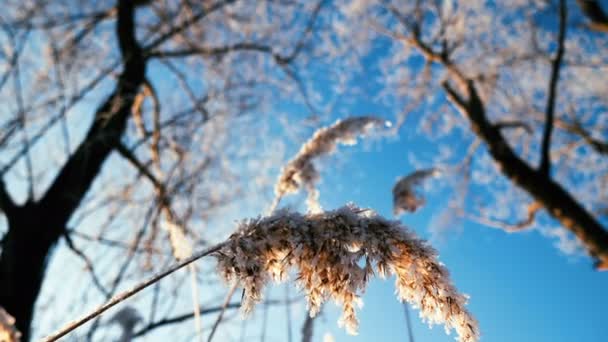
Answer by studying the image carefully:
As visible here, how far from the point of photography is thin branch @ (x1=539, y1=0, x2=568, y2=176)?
3594 millimetres

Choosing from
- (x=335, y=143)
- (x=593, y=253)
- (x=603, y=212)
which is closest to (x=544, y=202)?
(x=593, y=253)

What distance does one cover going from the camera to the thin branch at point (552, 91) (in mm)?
3594

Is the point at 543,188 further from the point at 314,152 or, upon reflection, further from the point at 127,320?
the point at 127,320

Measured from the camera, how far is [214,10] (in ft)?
16.5

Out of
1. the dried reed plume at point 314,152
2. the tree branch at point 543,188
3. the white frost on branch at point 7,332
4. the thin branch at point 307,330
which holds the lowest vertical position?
the white frost on branch at point 7,332

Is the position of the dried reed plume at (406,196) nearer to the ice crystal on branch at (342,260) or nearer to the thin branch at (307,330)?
the thin branch at (307,330)

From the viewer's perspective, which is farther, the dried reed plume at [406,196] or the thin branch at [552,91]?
the thin branch at [552,91]

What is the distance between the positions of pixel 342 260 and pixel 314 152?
1.63 m

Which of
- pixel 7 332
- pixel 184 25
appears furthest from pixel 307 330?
pixel 184 25

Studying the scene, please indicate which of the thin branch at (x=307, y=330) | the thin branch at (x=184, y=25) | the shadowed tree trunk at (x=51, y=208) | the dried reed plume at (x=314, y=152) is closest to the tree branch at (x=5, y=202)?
the shadowed tree trunk at (x=51, y=208)

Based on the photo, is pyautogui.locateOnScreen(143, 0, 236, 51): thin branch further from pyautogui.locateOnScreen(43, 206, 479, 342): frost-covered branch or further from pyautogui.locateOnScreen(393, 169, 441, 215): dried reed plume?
pyautogui.locateOnScreen(43, 206, 479, 342): frost-covered branch

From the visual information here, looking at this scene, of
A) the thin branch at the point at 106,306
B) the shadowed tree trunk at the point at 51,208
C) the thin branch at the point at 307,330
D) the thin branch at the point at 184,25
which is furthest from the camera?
the thin branch at the point at 184,25

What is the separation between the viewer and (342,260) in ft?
2.83

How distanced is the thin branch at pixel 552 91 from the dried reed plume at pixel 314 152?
2148mm
